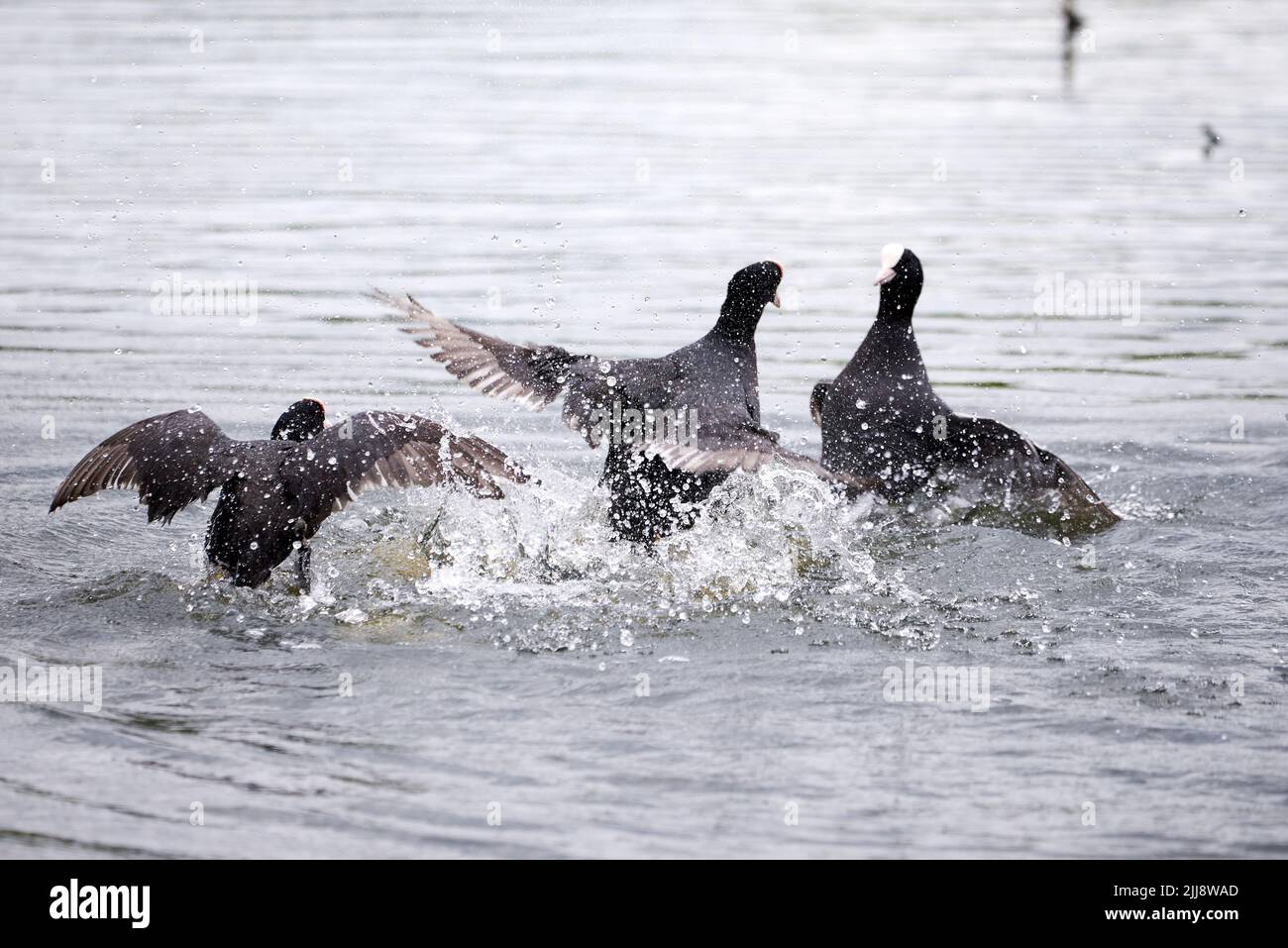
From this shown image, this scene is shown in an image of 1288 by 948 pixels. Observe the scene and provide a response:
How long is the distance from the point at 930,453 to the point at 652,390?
53.5 inches

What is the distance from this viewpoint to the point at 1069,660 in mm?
5445

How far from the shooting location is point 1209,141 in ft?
50.9

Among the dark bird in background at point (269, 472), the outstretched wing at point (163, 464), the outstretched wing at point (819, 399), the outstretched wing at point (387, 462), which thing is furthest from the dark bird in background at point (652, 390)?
the outstretched wing at point (163, 464)

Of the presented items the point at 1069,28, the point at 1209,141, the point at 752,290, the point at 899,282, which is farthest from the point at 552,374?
the point at 1069,28

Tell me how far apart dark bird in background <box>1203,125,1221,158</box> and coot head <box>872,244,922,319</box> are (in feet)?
30.6

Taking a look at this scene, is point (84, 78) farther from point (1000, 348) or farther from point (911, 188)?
point (1000, 348)

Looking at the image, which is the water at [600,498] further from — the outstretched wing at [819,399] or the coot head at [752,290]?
the outstretched wing at [819,399]

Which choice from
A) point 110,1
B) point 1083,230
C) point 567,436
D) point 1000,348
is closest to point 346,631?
point 567,436

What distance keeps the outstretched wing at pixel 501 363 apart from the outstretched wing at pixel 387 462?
0.74m

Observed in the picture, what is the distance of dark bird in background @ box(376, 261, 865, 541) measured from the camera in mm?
6195

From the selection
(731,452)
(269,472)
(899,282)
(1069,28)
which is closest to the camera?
(731,452)

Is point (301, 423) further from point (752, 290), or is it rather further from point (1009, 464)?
point (1009, 464)

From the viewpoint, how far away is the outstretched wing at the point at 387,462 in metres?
5.89

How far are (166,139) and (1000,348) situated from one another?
9.08m
